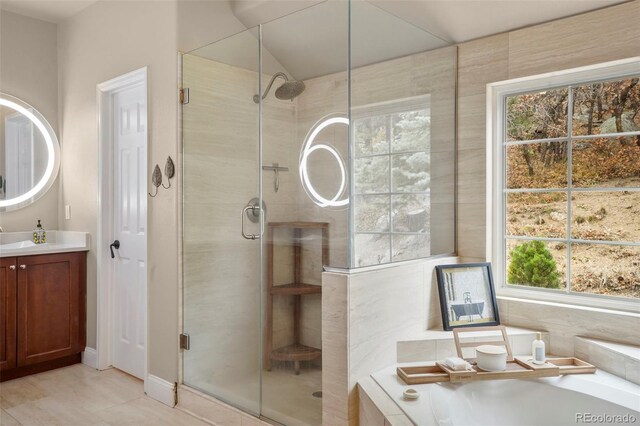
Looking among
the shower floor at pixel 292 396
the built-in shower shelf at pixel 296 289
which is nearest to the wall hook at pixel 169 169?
the built-in shower shelf at pixel 296 289

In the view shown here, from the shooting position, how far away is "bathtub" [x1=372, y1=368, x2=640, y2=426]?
1903 millimetres

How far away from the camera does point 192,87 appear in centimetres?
285

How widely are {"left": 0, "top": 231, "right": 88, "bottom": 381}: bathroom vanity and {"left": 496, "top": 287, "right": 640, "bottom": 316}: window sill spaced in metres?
3.07

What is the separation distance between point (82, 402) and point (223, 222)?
150 cm

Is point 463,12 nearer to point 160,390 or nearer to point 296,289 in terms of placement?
point 296,289

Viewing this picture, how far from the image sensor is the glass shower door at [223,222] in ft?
8.23

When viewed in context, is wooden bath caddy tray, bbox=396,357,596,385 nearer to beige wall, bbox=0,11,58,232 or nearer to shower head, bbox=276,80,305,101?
shower head, bbox=276,80,305,101

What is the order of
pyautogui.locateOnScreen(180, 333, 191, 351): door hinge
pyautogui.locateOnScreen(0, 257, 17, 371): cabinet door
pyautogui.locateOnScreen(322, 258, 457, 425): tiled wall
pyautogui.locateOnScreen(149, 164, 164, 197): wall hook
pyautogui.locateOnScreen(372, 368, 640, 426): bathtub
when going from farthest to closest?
pyautogui.locateOnScreen(0, 257, 17, 371): cabinet door
pyautogui.locateOnScreen(149, 164, 164, 197): wall hook
pyautogui.locateOnScreen(180, 333, 191, 351): door hinge
pyautogui.locateOnScreen(322, 258, 457, 425): tiled wall
pyautogui.locateOnScreen(372, 368, 640, 426): bathtub


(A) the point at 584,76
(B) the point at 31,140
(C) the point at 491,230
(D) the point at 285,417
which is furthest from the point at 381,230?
(B) the point at 31,140

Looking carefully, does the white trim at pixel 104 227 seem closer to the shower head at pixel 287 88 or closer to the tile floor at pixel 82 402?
the tile floor at pixel 82 402

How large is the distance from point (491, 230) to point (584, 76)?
3.04ft

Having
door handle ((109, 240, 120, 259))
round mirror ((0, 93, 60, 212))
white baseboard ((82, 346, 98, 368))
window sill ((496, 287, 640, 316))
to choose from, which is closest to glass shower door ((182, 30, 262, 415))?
door handle ((109, 240, 120, 259))

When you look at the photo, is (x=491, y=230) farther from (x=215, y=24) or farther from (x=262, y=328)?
(x=215, y=24)

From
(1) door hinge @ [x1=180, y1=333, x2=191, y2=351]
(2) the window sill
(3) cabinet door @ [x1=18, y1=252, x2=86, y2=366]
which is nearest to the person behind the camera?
(2) the window sill
